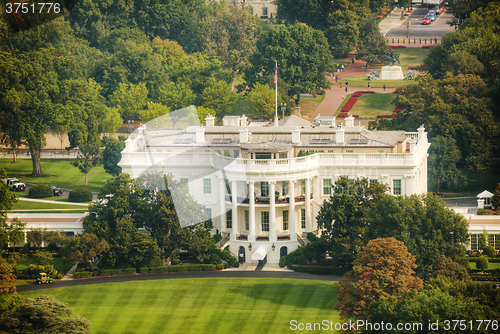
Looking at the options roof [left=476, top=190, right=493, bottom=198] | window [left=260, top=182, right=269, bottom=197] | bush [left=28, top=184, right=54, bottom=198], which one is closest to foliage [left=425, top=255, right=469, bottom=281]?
window [left=260, top=182, right=269, bottom=197]

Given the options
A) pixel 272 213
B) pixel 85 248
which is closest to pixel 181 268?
pixel 85 248

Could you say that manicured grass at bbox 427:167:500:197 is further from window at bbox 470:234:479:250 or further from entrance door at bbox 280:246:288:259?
entrance door at bbox 280:246:288:259

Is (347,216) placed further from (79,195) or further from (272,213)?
(79,195)

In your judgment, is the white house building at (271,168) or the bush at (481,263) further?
the white house building at (271,168)

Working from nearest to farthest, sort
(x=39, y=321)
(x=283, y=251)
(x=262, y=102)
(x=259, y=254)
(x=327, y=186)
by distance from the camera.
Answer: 1. (x=39, y=321)
2. (x=259, y=254)
3. (x=283, y=251)
4. (x=327, y=186)
5. (x=262, y=102)

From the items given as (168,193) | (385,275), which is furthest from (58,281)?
(385,275)

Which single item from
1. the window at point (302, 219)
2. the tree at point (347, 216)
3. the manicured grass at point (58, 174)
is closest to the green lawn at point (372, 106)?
the manicured grass at point (58, 174)

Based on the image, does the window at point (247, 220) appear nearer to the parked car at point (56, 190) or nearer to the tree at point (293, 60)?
the parked car at point (56, 190)
